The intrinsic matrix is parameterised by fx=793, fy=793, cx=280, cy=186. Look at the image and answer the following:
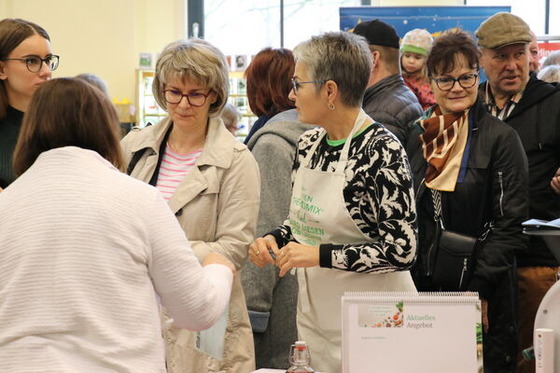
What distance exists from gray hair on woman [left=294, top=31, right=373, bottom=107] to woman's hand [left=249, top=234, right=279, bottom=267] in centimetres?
47

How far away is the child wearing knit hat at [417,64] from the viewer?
14.0 feet

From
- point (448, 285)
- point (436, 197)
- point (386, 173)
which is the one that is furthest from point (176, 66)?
point (448, 285)

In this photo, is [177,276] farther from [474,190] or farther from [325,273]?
Answer: [474,190]

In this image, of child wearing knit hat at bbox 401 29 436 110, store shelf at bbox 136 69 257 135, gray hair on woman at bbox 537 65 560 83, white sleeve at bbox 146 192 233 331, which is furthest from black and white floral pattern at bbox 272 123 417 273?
store shelf at bbox 136 69 257 135

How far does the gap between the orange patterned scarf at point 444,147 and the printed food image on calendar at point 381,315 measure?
90 centimetres

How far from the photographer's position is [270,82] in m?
3.39

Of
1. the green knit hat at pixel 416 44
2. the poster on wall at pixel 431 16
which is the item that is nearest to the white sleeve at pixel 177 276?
Result: the green knit hat at pixel 416 44

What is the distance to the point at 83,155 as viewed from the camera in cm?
167

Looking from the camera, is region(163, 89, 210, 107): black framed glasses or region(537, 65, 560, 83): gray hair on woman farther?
region(537, 65, 560, 83): gray hair on woman

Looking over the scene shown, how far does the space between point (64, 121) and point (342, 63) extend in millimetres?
901

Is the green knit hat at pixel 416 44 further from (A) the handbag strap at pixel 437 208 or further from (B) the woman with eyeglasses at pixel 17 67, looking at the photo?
(B) the woman with eyeglasses at pixel 17 67

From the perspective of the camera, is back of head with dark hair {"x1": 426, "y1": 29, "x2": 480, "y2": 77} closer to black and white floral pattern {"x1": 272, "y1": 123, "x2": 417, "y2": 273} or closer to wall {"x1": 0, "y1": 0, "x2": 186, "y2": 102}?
black and white floral pattern {"x1": 272, "y1": 123, "x2": 417, "y2": 273}

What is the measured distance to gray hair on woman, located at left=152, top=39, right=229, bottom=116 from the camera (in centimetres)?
252

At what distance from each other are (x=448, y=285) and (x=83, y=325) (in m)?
1.52
